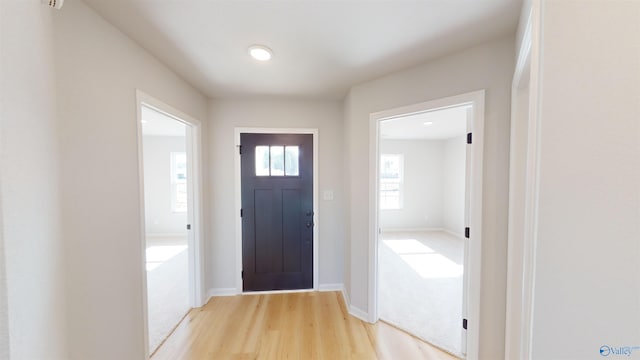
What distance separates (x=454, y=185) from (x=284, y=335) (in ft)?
18.0

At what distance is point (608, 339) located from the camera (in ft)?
Answer: 2.36

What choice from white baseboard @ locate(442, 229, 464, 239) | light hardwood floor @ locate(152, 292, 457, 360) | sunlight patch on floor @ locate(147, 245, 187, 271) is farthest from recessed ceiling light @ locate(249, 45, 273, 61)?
white baseboard @ locate(442, 229, 464, 239)

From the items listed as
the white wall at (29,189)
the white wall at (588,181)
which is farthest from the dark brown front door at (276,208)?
the white wall at (588,181)

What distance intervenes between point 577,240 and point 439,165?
19.8ft

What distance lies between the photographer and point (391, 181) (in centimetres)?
633

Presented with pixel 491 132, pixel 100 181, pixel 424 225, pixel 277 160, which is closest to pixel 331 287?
pixel 277 160

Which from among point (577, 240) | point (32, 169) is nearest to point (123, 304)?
point (32, 169)

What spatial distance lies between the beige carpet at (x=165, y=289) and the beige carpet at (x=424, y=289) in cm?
220

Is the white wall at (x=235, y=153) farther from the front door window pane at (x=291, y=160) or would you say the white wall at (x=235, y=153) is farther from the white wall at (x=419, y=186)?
the white wall at (x=419, y=186)

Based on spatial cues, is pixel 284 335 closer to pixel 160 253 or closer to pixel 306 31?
pixel 306 31

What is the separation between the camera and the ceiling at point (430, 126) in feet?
12.2

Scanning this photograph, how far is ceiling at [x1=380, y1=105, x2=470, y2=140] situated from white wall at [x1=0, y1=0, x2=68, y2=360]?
3.14 m

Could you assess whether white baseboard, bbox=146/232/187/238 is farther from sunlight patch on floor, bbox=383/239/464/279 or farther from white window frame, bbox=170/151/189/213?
sunlight patch on floor, bbox=383/239/464/279

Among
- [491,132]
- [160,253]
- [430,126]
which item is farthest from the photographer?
[430,126]
